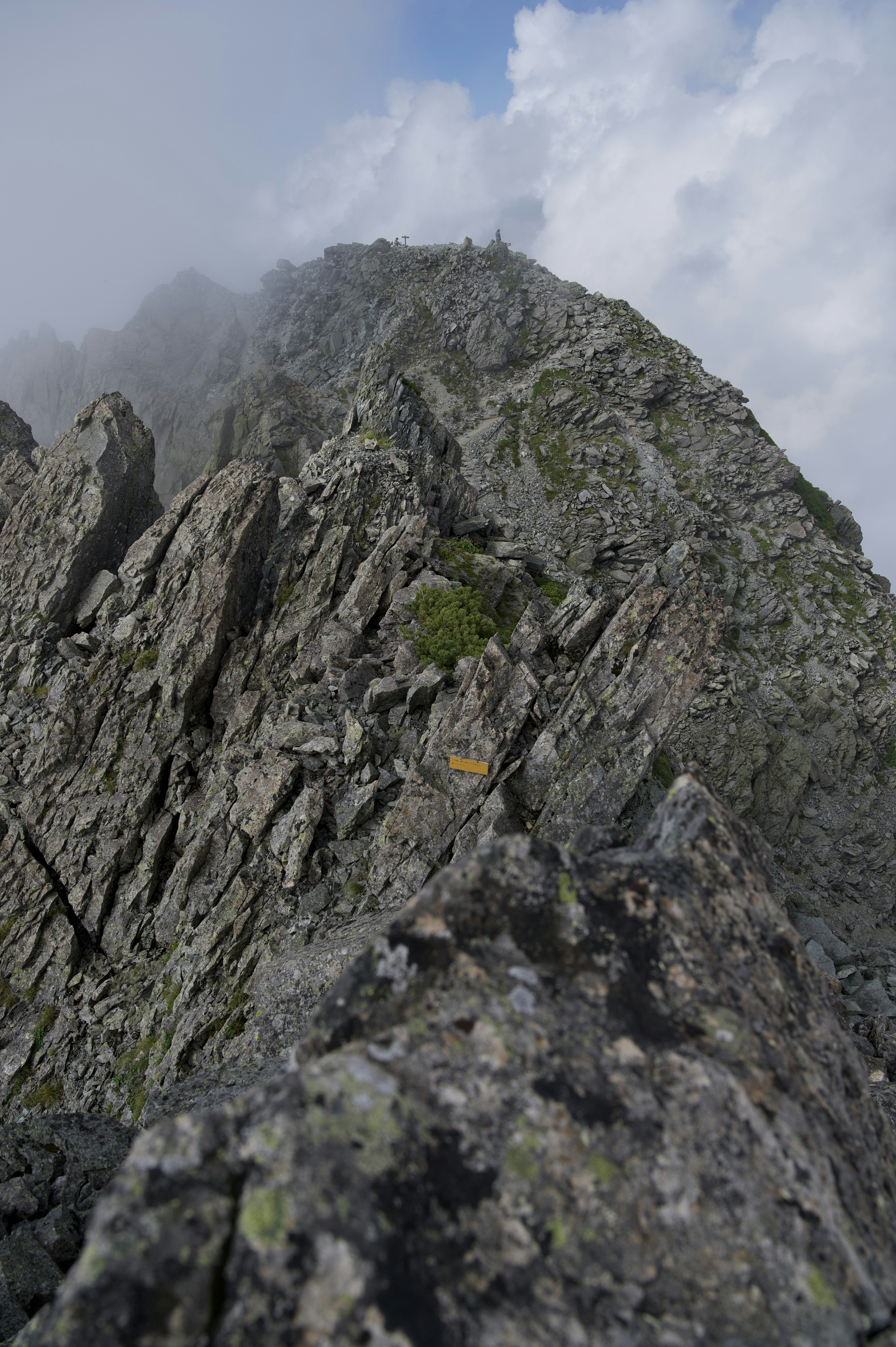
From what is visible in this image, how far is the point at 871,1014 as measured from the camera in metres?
23.3

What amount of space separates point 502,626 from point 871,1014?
2110 centimetres

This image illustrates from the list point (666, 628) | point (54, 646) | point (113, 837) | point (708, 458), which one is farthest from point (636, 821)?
point (708, 458)

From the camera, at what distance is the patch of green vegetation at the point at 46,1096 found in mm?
18344

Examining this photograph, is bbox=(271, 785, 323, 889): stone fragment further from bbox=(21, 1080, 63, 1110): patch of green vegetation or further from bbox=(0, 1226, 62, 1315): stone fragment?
bbox=(21, 1080, 63, 1110): patch of green vegetation

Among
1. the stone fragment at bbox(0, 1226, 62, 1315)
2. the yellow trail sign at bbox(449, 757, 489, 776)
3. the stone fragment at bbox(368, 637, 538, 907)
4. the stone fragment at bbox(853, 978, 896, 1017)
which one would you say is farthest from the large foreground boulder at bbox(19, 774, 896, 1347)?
the stone fragment at bbox(853, 978, 896, 1017)

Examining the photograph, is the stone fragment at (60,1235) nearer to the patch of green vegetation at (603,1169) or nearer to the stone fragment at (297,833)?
the stone fragment at (297,833)

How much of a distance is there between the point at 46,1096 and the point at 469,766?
55.1 ft

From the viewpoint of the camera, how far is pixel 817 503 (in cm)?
6819

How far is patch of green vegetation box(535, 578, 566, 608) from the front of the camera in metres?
33.5

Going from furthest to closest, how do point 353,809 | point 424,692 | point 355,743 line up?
point 424,692
point 355,743
point 353,809

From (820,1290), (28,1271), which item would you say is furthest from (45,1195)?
(820,1290)

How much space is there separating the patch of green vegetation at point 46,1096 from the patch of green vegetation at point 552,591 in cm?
2801

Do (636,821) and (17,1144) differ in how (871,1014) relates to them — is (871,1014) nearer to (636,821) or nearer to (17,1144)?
(636,821)

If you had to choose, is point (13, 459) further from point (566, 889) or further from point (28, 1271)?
point (566, 889)
